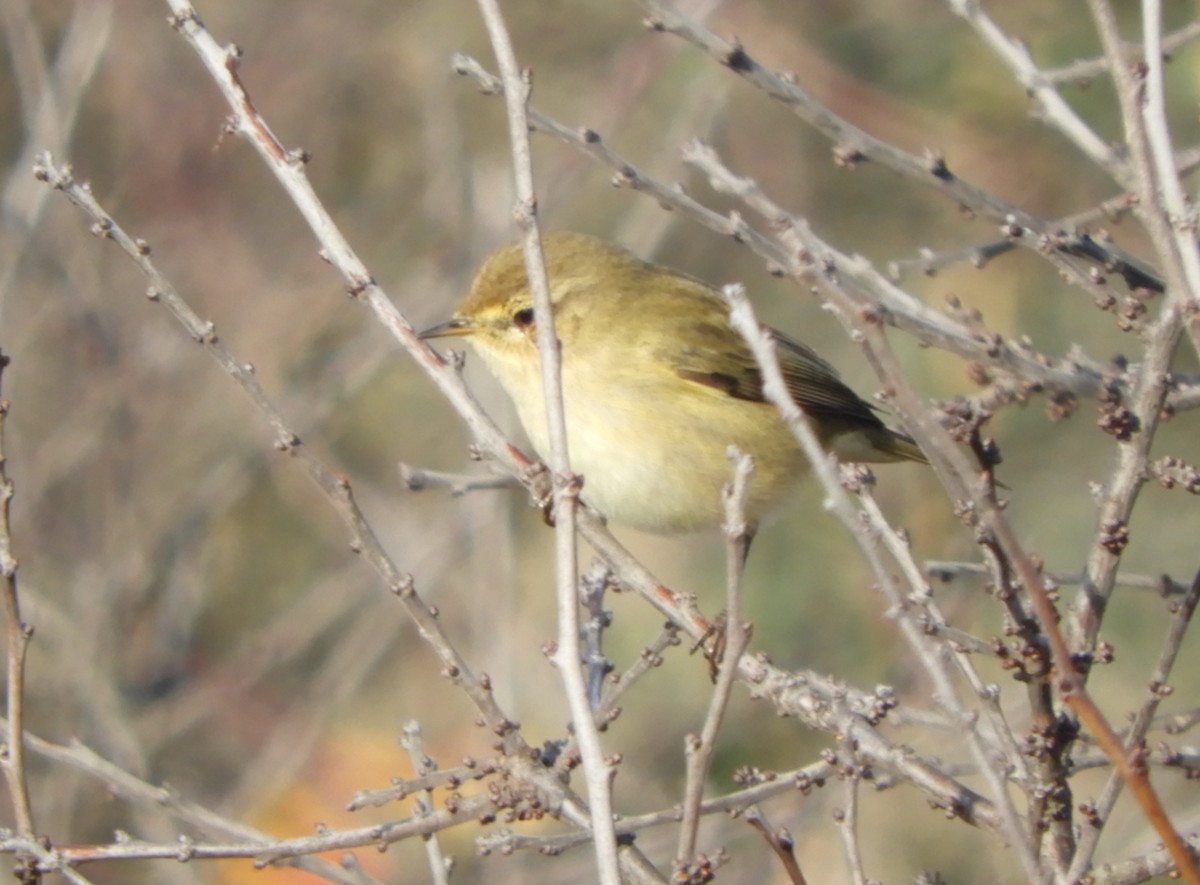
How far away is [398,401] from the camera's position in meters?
8.02

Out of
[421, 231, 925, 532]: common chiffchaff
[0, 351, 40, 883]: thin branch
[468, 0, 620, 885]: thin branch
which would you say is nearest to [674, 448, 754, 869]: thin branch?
[468, 0, 620, 885]: thin branch

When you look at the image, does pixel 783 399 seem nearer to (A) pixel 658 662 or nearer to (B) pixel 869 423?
(A) pixel 658 662

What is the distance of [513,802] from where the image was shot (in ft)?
8.52

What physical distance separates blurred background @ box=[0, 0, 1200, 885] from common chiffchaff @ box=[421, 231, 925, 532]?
2.12ft

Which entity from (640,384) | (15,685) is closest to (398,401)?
(640,384)

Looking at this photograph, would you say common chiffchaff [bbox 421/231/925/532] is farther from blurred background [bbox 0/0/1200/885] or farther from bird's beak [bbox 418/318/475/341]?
blurred background [bbox 0/0/1200/885]

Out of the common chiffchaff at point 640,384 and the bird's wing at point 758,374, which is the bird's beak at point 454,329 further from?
the bird's wing at point 758,374

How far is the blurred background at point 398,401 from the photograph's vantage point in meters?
6.00

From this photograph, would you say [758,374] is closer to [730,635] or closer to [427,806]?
[427,806]

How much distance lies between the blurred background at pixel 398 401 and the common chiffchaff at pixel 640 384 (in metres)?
0.64

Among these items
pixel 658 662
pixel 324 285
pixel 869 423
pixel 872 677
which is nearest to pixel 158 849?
pixel 658 662

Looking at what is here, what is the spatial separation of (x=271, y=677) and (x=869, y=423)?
3.32 meters

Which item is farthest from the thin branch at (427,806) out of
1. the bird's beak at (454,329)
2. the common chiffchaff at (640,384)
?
the bird's beak at (454,329)

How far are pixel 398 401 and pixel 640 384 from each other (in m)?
3.82
